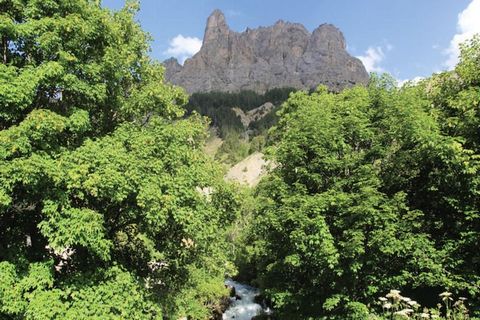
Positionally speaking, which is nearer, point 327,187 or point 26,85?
point 26,85

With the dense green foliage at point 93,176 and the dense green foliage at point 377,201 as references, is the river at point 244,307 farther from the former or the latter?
the dense green foliage at point 93,176

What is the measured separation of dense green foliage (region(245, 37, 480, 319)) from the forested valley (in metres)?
0.10

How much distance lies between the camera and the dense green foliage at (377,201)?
19.0m

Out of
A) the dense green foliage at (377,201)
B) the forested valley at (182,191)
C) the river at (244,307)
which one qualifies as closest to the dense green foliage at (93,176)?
the forested valley at (182,191)

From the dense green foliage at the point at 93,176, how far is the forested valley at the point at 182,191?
2.5 inches

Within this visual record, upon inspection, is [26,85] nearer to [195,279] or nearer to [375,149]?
[195,279]

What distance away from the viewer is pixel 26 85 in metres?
12.9

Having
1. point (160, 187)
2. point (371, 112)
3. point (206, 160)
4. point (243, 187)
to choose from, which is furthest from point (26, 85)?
point (371, 112)

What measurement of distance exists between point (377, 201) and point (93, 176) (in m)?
13.4

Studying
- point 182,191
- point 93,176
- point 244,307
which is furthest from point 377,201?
point 244,307

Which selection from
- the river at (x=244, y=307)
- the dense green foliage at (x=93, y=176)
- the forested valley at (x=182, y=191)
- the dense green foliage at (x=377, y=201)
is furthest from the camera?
the river at (x=244, y=307)

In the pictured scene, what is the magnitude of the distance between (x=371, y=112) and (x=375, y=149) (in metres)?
3.08

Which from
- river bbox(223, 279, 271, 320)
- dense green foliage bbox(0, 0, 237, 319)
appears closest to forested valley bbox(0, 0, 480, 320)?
dense green foliage bbox(0, 0, 237, 319)

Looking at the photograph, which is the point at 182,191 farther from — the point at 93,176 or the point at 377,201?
the point at 377,201
